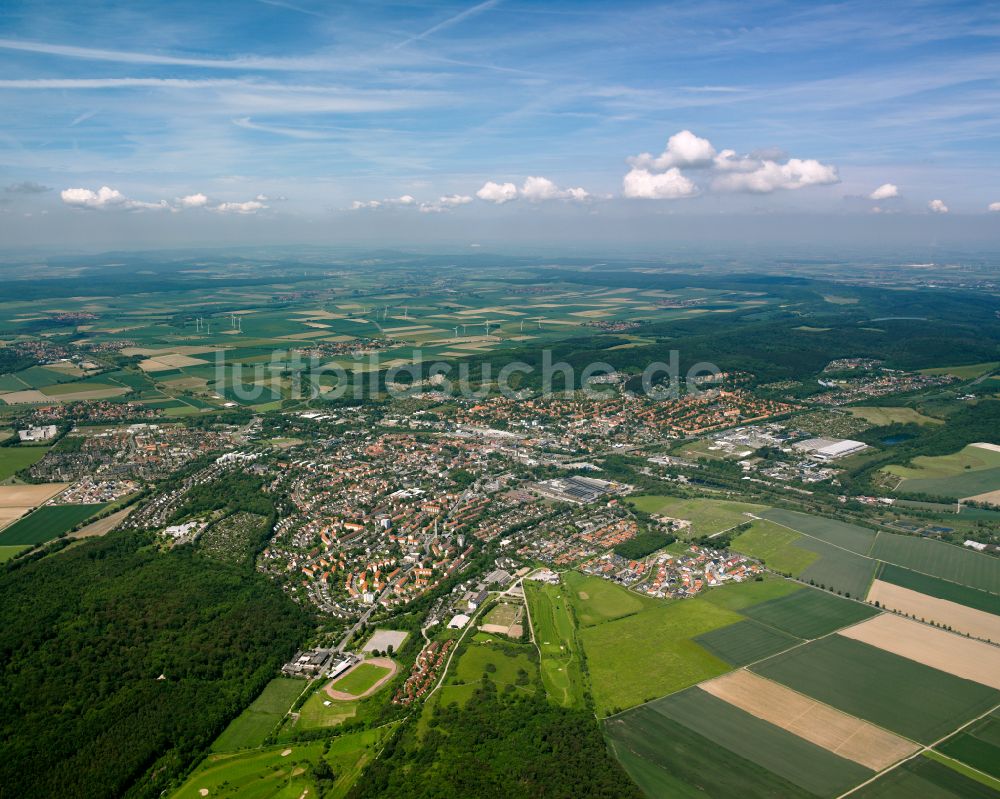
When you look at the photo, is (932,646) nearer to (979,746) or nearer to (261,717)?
(979,746)

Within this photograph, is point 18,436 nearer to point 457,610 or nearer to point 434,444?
point 434,444

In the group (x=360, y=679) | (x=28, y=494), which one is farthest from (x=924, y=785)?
(x=28, y=494)

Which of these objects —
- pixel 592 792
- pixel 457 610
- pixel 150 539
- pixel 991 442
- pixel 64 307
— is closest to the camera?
pixel 592 792

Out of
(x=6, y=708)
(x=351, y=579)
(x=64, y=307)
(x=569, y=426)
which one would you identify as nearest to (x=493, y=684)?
(x=351, y=579)

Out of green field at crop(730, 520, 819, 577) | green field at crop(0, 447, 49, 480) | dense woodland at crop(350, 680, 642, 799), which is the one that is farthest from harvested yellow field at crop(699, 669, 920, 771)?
green field at crop(0, 447, 49, 480)

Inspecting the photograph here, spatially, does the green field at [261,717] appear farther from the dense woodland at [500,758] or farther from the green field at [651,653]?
the green field at [651,653]

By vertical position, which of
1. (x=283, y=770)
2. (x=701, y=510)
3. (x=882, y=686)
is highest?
(x=701, y=510)

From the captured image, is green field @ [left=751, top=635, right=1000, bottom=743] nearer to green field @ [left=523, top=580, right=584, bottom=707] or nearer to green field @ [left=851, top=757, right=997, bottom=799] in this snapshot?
green field @ [left=851, top=757, right=997, bottom=799]
